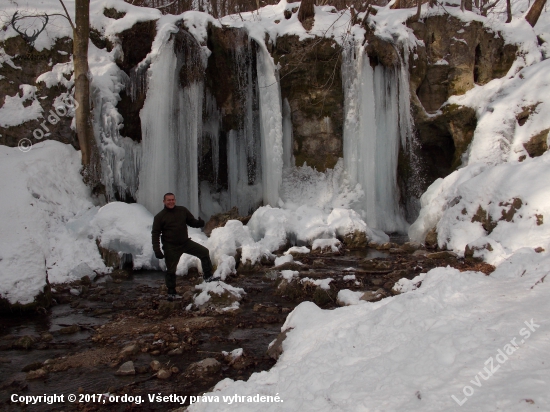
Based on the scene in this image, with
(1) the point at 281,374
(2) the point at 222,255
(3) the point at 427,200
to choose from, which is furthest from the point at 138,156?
(1) the point at 281,374

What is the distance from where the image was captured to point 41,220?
25.3 feet

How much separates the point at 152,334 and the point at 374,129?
934 centimetres

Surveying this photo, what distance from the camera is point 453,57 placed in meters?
12.2

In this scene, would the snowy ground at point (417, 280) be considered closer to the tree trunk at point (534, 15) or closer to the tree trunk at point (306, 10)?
the tree trunk at point (534, 15)

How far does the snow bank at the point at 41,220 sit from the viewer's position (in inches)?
202

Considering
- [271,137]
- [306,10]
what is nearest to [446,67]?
[306,10]

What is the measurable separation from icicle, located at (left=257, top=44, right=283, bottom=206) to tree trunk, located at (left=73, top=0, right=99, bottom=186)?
4.61 meters

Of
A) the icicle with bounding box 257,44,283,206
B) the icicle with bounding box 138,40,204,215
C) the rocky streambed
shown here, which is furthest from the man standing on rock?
the icicle with bounding box 257,44,283,206

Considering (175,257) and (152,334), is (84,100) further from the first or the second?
(152,334)

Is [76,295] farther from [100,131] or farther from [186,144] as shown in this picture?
[186,144]

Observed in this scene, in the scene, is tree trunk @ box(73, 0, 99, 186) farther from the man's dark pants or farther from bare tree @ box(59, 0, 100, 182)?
the man's dark pants

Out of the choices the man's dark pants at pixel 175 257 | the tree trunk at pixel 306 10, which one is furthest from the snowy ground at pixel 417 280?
the tree trunk at pixel 306 10

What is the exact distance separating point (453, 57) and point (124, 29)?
30.6ft

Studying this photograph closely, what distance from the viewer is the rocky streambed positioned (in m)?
3.17
